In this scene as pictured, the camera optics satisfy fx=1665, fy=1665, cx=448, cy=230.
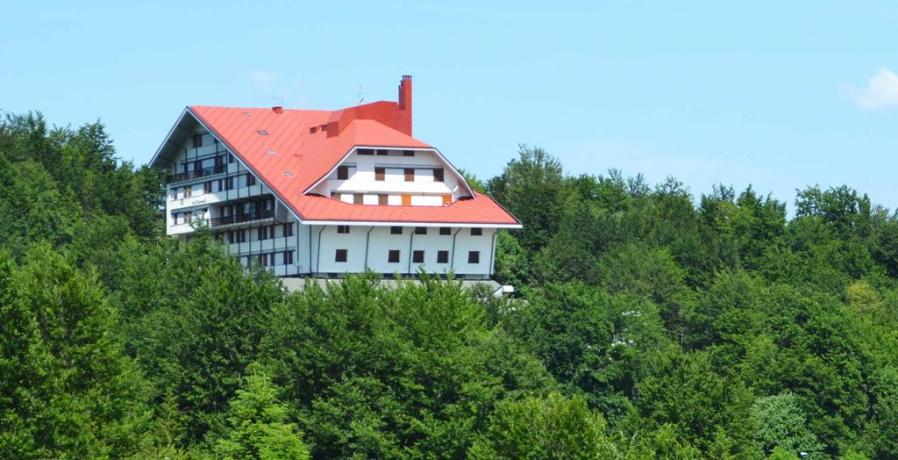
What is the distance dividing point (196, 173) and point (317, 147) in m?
9.67

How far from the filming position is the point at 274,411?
225ft

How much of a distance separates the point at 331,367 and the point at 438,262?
78.5ft

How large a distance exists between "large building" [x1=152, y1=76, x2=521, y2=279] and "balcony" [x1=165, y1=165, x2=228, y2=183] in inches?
4.8

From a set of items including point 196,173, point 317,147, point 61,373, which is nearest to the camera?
point 61,373

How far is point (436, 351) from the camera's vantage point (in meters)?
72.4

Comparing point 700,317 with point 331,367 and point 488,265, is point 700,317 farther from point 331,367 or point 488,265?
point 331,367

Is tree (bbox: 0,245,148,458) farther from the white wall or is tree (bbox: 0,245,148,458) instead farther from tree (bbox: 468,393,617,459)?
the white wall

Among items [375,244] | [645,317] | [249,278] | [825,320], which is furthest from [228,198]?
[825,320]

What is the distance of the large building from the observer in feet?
307

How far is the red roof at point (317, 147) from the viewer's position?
93375 mm

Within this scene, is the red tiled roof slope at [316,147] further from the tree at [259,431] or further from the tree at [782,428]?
the tree at [259,431]

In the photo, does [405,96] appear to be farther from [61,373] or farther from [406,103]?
[61,373]

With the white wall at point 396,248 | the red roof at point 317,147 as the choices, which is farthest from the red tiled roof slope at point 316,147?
the white wall at point 396,248

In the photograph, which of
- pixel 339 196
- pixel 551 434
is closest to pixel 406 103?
pixel 339 196
